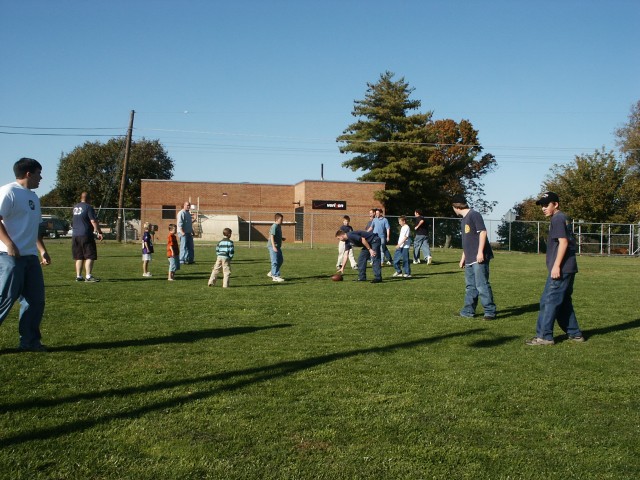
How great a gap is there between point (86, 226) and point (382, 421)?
1027 cm

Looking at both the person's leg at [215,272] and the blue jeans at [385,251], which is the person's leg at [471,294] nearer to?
the person's leg at [215,272]

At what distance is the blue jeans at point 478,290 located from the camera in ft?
29.6

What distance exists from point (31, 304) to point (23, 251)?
1.92 feet

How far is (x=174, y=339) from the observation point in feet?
23.6

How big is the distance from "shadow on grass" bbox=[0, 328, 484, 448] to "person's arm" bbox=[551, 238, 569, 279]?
216 cm

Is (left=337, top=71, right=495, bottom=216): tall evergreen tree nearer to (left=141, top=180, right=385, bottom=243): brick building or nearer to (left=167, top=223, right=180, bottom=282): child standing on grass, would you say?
(left=141, top=180, right=385, bottom=243): brick building

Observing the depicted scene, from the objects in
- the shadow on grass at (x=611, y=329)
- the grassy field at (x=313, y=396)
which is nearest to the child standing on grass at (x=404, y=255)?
the grassy field at (x=313, y=396)

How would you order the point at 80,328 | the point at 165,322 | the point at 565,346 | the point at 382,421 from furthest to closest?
the point at 165,322 < the point at 80,328 < the point at 565,346 < the point at 382,421

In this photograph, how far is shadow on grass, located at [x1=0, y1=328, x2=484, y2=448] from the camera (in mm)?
4023

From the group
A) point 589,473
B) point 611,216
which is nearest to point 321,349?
point 589,473

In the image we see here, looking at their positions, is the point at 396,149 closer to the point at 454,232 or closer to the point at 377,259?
the point at 454,232

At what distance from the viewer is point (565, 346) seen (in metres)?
7.21

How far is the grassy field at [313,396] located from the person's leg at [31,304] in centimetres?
23

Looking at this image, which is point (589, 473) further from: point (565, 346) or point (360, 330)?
point (360, 330)
